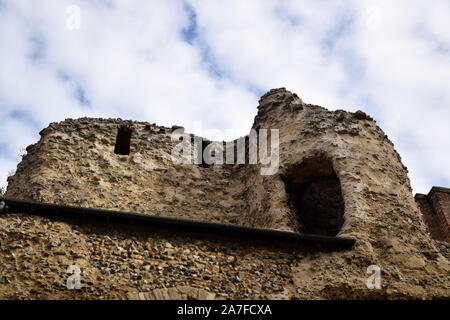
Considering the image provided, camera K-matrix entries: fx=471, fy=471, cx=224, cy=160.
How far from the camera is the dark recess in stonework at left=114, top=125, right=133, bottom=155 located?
1312 cm

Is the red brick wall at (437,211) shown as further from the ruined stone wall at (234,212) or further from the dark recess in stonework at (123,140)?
the dark recess in stonework at (123,140)

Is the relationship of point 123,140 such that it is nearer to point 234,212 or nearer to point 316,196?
point 234,212

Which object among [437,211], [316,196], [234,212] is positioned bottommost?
[234,212]

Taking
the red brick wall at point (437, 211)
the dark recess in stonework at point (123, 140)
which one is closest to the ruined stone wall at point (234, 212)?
the dark recess in stonework at point (123, 140)

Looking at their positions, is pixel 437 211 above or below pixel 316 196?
above

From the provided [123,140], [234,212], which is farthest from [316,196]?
[123,140]

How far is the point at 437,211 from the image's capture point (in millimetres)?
15000

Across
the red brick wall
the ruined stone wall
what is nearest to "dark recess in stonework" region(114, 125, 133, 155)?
the ruined stone wall

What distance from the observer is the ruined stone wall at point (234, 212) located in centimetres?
744

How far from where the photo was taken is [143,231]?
8.19 metres

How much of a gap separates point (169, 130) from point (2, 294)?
793cm

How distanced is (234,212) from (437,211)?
6957mm

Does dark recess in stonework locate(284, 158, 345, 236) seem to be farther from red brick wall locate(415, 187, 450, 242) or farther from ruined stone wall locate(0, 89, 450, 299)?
red brick wall locate(415, 187, 450, 242)

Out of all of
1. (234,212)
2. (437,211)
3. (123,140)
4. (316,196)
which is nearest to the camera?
(316,196)
